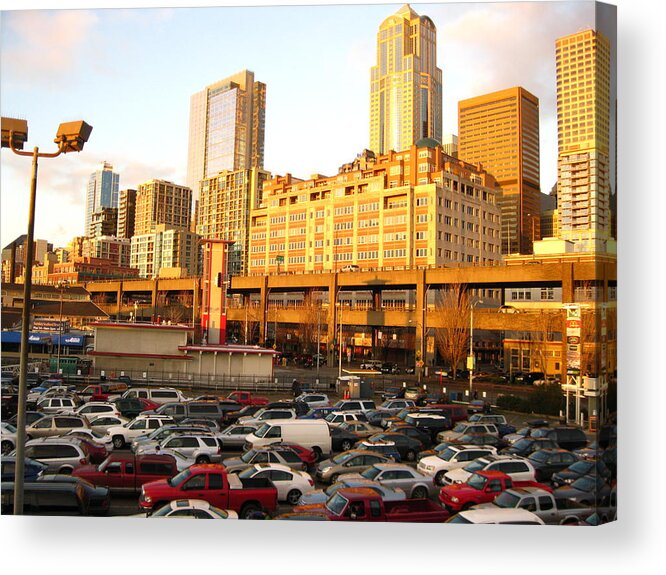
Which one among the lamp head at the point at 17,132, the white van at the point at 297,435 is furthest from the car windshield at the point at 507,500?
the lamp head at the point at 17,132

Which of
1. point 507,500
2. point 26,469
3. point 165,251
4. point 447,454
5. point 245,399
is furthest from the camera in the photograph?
point 165,251

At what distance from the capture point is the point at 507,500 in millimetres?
17547

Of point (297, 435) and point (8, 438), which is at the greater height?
point (8, 438)

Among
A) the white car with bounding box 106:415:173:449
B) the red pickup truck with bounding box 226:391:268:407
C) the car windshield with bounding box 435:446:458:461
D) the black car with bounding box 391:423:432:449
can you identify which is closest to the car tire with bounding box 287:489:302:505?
the car windshield with bounding box 435:446:458:461

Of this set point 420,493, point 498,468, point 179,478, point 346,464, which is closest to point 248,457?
point 179,478

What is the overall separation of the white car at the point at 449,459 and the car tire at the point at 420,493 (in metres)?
1.04

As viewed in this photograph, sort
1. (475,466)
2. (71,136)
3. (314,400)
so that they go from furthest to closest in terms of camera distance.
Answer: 1. (314,400)
2. (475,466)
3. (71,136)

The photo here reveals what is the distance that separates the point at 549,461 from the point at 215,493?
39.0ft

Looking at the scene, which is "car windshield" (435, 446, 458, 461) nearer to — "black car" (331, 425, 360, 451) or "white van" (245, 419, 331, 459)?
"black car" (331, 425, 360, 451)

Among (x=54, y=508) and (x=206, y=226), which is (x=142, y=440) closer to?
(x=54, y=508)

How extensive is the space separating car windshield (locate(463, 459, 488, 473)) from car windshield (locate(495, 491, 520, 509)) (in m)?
2.12

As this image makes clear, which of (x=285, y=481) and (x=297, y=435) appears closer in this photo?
(x=285, y=481)

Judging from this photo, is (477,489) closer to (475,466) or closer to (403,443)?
(475,466)

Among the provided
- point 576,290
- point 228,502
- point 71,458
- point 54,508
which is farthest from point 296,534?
point 576,290
